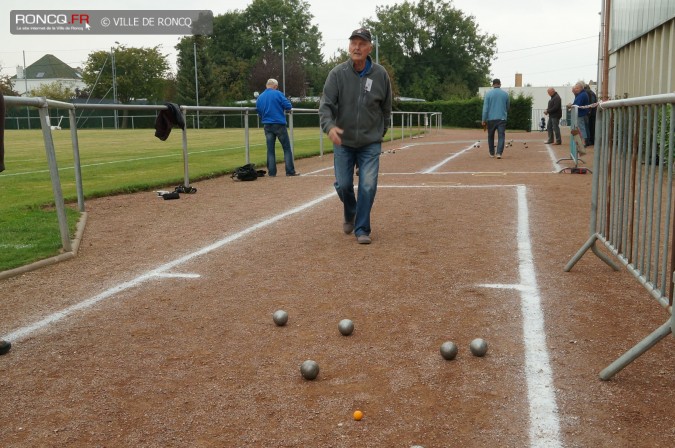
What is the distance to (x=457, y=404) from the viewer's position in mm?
3604

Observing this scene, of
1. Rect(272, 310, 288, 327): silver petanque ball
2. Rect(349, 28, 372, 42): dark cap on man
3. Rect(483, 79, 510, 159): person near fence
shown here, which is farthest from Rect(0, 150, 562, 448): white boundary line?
Rect(483, 79, 510, 159): person near fence

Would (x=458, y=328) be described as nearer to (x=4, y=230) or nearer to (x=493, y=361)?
(x=493, y=361)

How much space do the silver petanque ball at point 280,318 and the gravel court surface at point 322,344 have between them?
6cm

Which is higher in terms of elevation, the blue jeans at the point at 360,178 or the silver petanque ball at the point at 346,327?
the blue jeans at the point at 360,178

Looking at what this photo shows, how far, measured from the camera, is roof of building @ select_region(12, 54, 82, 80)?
443 feet

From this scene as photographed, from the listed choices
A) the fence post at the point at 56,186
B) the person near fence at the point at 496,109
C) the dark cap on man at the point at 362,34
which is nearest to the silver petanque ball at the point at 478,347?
the dark cap on man at the point at 362,34

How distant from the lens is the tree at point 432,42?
102125mm

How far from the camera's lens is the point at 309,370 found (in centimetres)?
391

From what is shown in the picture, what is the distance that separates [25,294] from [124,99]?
89453 mm

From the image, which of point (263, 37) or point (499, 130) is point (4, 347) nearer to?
point (499, 130)

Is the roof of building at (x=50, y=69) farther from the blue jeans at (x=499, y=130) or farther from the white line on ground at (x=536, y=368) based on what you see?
the white line on ground at (x=536, y=368)

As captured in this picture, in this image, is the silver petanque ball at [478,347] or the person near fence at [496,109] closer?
the silver petanque ball at [478,347]

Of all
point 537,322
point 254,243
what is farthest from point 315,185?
point 537,322

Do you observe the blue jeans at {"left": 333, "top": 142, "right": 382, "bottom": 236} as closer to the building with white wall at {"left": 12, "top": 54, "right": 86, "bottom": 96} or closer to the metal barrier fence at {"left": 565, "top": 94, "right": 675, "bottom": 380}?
the metal barrier fence at {"left": 565, "top": 94, "right": 675, "bottom": 380}
